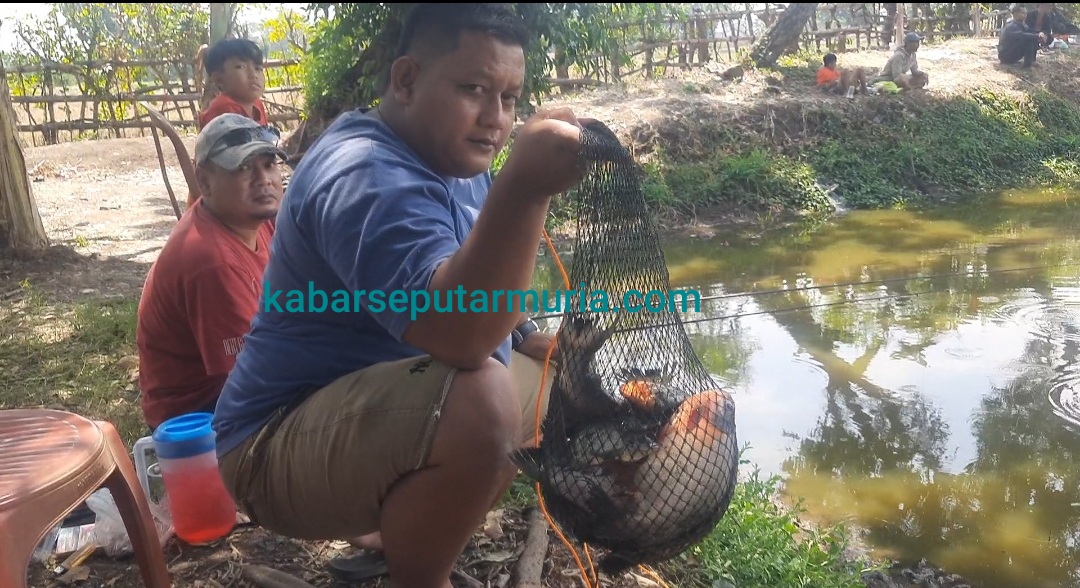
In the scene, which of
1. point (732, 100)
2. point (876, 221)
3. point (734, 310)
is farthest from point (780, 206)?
point (734, 310)

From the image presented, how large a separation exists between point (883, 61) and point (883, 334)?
9772 mm

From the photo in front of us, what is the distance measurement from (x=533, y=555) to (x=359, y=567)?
439 mm

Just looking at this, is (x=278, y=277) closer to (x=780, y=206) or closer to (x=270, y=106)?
(x=780, y=206)

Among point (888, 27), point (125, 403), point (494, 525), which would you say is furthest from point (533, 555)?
point (888, 27)

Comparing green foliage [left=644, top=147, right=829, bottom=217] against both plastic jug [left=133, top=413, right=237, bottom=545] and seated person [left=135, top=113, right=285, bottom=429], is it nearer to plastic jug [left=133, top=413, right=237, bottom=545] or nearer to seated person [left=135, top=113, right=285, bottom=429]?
seated person [left=135, top=113, right=285, bottom=429]

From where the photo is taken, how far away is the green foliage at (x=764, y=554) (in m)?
2.43

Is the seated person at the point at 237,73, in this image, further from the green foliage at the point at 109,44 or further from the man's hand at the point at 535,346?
the green foliage at the point at 109,44

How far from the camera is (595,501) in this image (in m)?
1.60

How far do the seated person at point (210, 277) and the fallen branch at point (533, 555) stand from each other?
3.06 ft

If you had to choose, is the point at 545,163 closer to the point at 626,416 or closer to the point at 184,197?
the point at 626,416

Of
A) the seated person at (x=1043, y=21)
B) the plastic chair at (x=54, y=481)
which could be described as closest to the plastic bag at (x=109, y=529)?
the plastic chair at (x=54, y=481)

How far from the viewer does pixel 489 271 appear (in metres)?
1.40

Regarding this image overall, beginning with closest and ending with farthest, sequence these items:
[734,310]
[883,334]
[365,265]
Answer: [365,265] → [883,334] → [734,310]

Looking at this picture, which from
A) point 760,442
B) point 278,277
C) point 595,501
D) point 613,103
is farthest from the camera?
point 613,103
